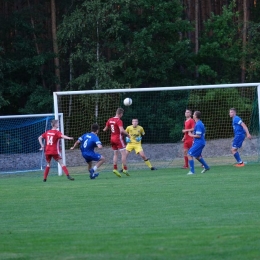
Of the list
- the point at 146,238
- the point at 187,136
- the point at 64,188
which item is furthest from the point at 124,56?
the point at 146,238

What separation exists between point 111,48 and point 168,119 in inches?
381

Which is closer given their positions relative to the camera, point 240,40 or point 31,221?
point 31,221

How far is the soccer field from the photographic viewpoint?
26.4 feet

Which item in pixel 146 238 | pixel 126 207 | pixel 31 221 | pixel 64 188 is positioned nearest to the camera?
pixel 146 238

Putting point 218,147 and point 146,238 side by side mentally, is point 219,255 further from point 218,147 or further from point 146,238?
point 218,147

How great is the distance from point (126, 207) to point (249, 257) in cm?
519

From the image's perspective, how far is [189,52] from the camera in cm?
4372

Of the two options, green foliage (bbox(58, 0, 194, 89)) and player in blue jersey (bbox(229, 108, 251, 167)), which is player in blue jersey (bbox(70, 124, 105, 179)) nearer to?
player in blue jersey (bbox(229, 108, 251, 167))

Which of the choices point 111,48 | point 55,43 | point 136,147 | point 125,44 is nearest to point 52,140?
point 136,147

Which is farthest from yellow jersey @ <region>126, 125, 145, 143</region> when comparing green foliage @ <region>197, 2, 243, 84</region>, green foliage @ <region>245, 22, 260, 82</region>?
green foliage @ <region>245, 22, 260, 82</region>

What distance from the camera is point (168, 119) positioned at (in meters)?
33.1

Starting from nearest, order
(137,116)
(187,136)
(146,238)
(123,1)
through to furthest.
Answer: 1. (146,238)
2. (187,136)
3. (137,116)
4. (123,1)

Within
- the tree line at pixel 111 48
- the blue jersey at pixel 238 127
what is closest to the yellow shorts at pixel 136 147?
the blue jersey at pixel 238 127

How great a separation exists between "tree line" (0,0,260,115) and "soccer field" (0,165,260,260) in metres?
23.5
